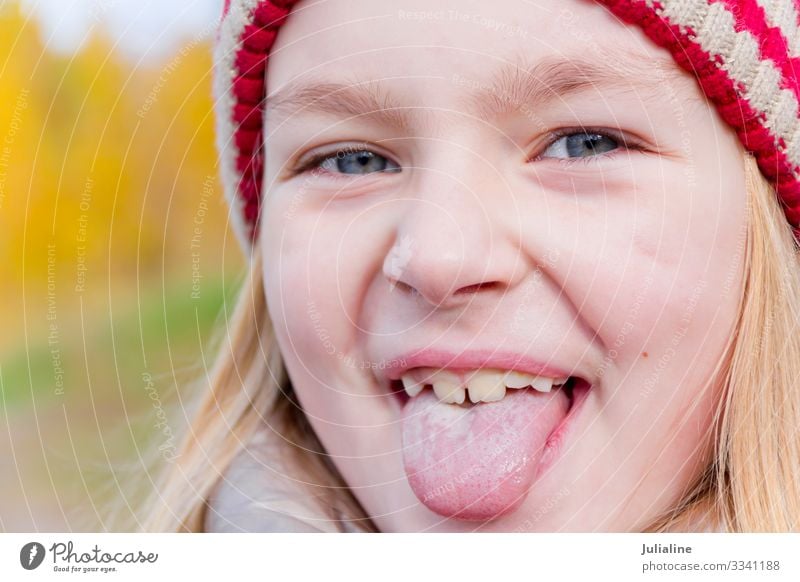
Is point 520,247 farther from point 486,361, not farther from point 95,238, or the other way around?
point 95,238

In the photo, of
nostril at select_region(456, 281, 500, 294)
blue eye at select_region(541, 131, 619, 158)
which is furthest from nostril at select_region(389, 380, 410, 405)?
blue eye at select_region(541, 131, 619, 158)

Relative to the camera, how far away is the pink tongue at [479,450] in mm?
692

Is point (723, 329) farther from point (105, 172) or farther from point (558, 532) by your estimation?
point (105, 172)

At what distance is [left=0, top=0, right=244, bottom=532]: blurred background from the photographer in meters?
0.92

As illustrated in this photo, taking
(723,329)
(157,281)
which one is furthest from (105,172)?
(723,329)

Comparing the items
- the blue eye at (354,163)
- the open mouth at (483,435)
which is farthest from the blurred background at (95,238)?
the open mouth at (483,435)

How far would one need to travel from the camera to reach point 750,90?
66 cm

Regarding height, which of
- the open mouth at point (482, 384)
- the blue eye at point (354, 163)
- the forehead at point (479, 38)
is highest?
the forehead at point (479, 38)

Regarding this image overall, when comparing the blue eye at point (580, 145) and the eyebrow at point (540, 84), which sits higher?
the eyebrow at point (540, 84)

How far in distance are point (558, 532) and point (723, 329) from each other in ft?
0.70

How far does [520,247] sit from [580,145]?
0.09m
